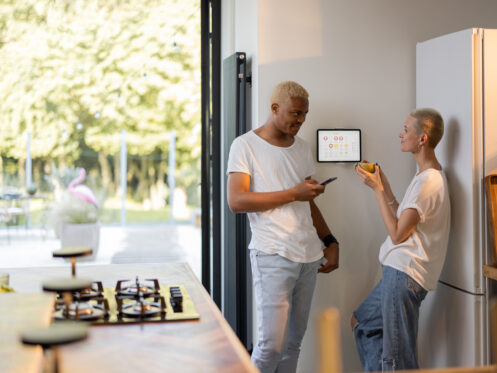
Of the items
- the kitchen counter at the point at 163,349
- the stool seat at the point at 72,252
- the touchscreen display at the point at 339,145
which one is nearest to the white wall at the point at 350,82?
the touchscreen display at the point at 339,145

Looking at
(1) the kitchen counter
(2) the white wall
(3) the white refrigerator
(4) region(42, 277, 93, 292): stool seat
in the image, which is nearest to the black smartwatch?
(2) the white wall

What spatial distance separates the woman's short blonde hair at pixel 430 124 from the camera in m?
2.88

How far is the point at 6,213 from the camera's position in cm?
440

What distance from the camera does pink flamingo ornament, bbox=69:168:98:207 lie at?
14.9ft

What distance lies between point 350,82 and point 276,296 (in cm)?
141

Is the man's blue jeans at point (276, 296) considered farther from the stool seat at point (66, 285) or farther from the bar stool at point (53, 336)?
the bar stool at point (53, 336)

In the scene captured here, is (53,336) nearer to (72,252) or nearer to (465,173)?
(72,252)

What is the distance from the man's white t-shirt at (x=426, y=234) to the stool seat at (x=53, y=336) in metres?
2.14

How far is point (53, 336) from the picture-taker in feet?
2.99

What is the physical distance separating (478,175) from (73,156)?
295 cm

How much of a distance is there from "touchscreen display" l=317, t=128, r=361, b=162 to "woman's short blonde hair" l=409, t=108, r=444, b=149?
0.52 meters

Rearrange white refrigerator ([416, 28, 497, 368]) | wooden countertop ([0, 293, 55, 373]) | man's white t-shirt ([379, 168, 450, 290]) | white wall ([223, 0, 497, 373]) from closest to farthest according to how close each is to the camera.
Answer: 1. wooden countertop ([0, 293, 55, 373])
2. man's white t-shirt ([379, 168, 450, 290])
3. white refrigerator ([416, 28, 497, 368])
4. white wall ([223, 0, 497, 373])

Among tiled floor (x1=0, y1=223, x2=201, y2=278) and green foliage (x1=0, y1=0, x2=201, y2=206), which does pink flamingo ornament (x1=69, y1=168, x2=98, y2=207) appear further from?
tiled floor (x1=0, y1=223, x2=201, y2=278)

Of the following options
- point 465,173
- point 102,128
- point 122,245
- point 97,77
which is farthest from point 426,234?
point 97,77
